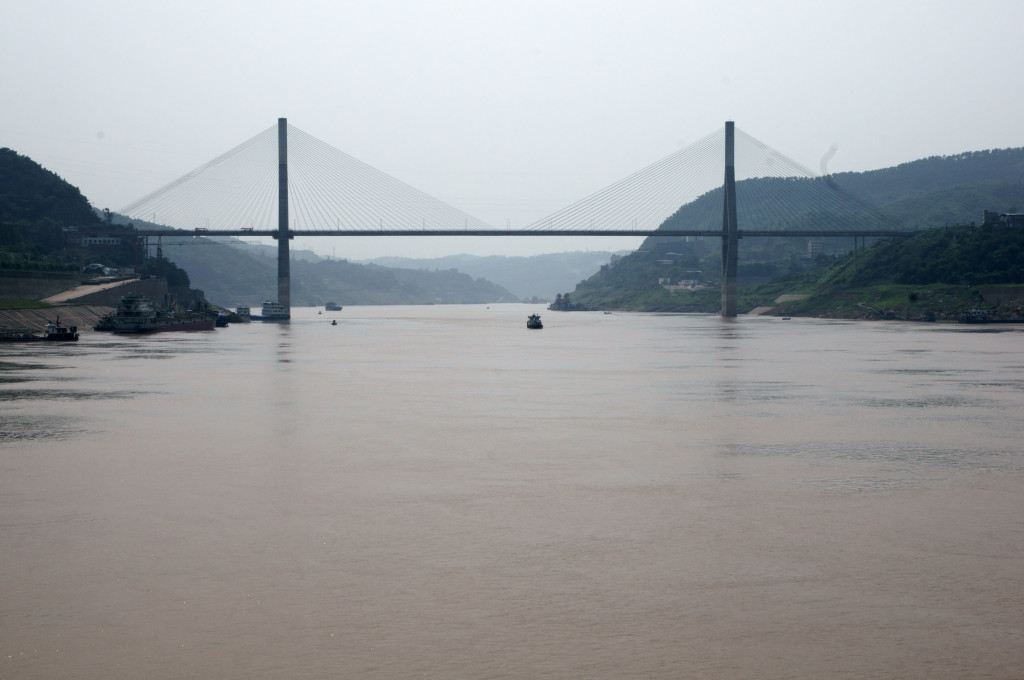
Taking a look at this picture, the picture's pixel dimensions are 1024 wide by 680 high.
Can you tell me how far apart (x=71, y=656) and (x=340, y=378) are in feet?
123

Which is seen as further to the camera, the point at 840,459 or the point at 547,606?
the point at 840,459

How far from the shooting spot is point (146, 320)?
4117 inches

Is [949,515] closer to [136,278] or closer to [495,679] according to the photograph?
[495,679]

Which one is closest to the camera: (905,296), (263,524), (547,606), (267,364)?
(547,606)

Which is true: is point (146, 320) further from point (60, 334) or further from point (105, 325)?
point (60, 334)

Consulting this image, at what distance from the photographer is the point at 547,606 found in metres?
11.7

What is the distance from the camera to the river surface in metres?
10.4

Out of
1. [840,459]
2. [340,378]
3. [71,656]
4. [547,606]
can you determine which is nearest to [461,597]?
[547,606]

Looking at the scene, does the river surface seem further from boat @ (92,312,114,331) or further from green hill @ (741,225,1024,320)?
green hill @ (741,225,1024,320)

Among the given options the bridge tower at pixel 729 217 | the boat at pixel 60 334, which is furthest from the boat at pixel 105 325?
the bridge tower at pixel 729 217

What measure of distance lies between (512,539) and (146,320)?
97.6 metres

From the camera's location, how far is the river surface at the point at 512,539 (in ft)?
34.0

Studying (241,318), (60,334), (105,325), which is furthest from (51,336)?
(241,318)

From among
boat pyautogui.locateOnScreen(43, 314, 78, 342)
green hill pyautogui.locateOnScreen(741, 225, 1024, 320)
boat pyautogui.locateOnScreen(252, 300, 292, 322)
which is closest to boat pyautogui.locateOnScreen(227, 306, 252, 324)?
boat pyautogui.locateOnScreen(252, 300, 292, 322)
